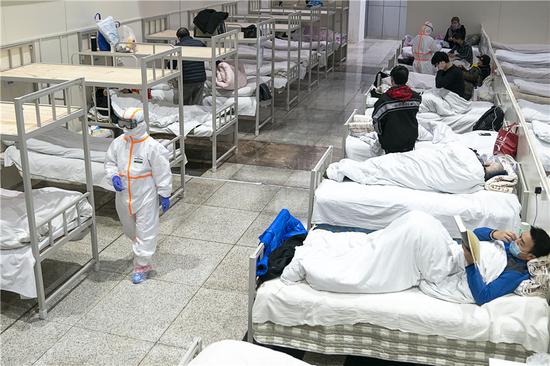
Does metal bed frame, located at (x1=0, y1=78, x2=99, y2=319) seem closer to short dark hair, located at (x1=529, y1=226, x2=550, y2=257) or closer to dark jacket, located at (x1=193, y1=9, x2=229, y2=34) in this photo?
short dark hair, located at (x1=529, y1=226, x2=550, y2=257)

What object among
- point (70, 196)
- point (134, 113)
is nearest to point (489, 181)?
point (134, 113)

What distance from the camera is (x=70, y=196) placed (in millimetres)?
5355

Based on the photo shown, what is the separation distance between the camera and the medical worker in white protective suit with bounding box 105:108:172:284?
5.22 m

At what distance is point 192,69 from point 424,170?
4009mm

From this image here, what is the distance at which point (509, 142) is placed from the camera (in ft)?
21.4

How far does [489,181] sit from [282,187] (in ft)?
8.71

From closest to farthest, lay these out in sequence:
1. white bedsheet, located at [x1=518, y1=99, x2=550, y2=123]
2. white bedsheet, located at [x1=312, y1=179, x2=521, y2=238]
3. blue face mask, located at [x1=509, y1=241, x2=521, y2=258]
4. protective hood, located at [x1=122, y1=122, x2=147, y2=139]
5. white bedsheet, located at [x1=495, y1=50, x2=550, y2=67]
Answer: blue face mask, located at [x1=509, y1=241, x2=521, y2=258] < protective hood, located at [x1=122, y1=122, x2=147, y2=139] < white bedsheet, located at [x1=312, y1=179, x2=521, y2=238] < white bedsheet, located at [x1=518, y1=99, x2=550, y2=123] < white bedsheet, located at [x1=495, y1=50, x2=550, y2=67]

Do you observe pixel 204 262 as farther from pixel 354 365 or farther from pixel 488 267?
pixel 488 267

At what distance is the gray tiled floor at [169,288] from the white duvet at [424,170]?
41.3 inches

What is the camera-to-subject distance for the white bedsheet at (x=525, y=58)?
12094 millimetres

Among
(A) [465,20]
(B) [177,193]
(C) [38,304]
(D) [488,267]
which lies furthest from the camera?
(A) [465,20]

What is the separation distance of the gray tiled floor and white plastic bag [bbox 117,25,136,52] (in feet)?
6.28

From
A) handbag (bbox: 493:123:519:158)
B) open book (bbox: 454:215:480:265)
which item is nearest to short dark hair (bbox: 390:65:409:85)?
handbag (bbox: 493:123:519:158)

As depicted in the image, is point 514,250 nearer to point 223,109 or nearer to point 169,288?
point 169,288
